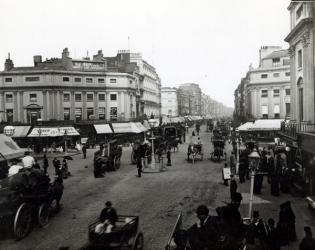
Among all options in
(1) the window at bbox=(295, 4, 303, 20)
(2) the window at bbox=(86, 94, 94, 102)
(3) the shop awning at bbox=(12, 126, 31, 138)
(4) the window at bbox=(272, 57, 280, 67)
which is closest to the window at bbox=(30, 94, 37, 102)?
(2) the window at bbox=(86, 94, 94, 102)

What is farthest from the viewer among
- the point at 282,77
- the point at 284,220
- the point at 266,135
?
the point at 282,77

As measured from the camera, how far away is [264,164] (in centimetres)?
1991

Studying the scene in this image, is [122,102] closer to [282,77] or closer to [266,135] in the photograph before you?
[266,135]

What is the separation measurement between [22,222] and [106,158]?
13.0 metres

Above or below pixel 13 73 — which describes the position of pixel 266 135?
below

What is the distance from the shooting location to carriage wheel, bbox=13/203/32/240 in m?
10.8

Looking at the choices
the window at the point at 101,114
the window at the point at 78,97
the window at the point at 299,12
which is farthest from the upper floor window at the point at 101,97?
the window at the point at 299,12

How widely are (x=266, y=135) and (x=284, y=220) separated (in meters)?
39.1

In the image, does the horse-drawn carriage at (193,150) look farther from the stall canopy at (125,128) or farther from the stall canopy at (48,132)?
the stall canopy at (125,128)

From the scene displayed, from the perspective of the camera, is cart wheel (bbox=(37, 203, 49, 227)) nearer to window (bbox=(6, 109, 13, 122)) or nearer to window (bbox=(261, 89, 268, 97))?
window (bbox=(6, 109, 13, 122))

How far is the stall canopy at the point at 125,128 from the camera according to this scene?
52406 millimetres

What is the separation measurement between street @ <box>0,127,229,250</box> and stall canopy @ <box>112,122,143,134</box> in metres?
24.8

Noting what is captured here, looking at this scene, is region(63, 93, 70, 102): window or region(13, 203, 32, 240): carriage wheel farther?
region(63, 93, 70, 102): window

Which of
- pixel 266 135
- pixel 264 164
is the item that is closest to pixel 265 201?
pixel 264 164
